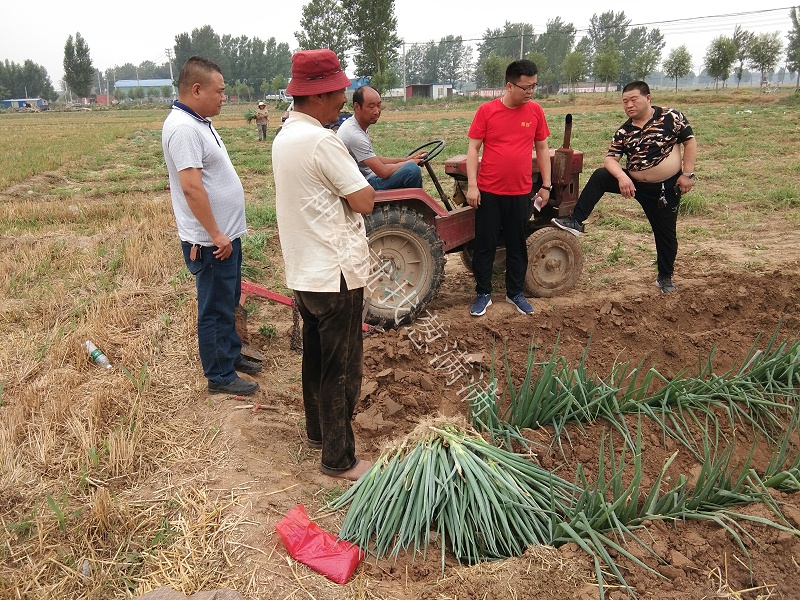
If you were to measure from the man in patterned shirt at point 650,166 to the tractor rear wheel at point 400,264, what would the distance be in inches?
47.0

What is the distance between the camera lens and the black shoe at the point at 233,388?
11.4 feet

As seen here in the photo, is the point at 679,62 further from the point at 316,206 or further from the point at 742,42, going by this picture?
the point at 316,206

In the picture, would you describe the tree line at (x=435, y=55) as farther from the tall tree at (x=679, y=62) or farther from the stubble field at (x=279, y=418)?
the stubble field at (x=279, y=418)

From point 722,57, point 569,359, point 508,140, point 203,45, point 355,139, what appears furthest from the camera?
point 203,45

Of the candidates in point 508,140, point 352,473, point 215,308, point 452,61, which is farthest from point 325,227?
point 452,61

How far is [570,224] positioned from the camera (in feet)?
15.9

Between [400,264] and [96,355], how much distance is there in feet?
7.18

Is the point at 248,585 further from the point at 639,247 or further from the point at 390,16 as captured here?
the point at 390,16

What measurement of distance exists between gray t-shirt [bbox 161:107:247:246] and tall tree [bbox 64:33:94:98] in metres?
93.4

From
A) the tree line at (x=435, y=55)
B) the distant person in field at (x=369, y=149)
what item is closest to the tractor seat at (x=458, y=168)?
the distant person in field at (x=369, y=149)

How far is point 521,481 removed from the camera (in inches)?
89.7

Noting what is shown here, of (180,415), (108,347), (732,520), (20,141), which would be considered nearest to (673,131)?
(732,520)

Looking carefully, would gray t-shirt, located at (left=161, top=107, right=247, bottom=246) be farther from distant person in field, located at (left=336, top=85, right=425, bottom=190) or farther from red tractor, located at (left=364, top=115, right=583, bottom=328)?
red tractor, located at (left=364, top=115, right=583, bottom=328)

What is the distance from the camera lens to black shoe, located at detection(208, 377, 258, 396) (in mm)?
3461
